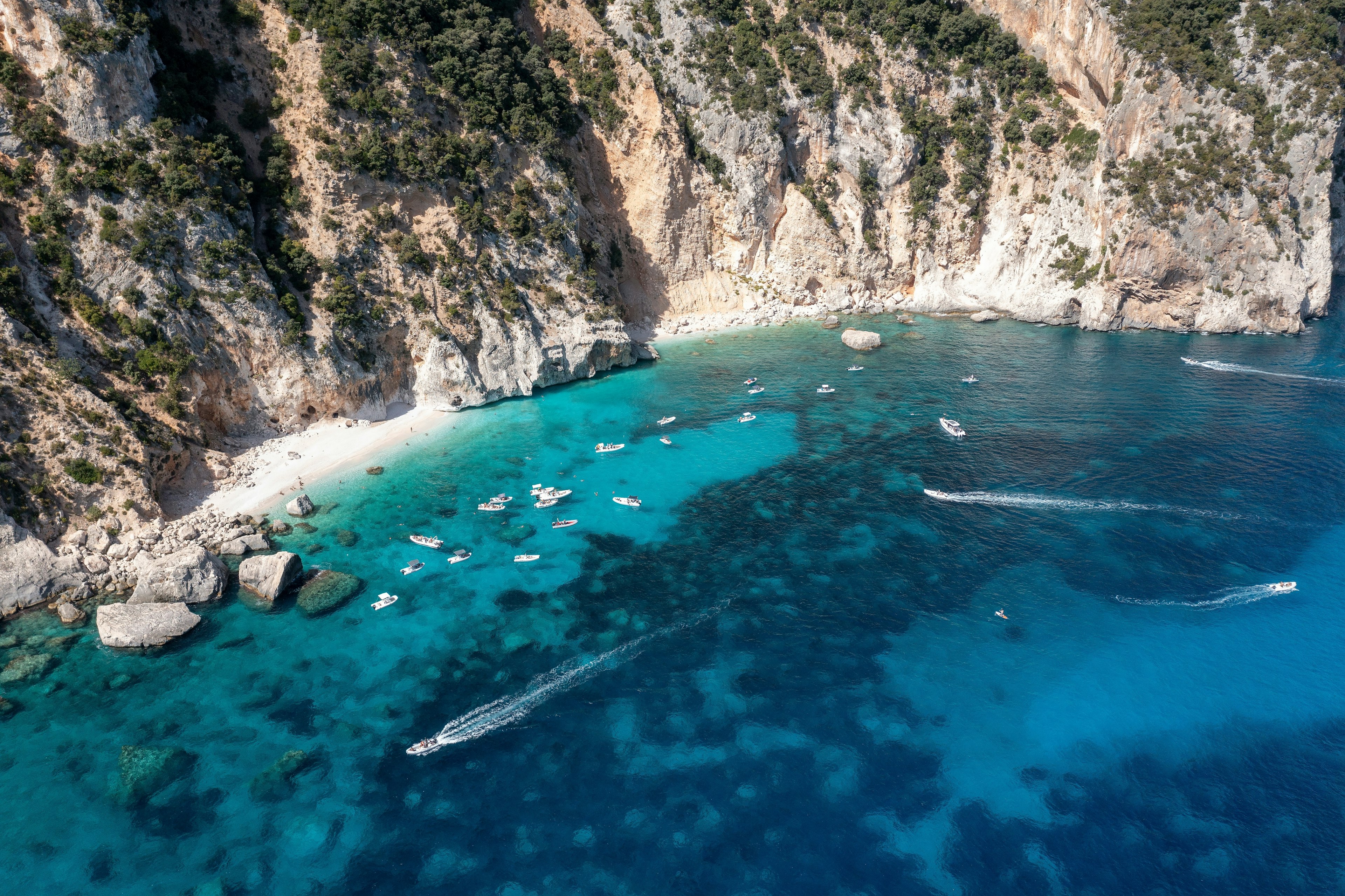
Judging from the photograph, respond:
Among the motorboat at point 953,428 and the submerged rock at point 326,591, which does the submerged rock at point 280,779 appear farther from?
the motorboat at point 953,428

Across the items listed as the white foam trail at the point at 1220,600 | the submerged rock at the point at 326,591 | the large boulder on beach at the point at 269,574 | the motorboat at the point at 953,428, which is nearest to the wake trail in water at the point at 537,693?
the submerged rock at the point at 326,591

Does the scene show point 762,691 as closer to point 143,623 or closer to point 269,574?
point 269,574

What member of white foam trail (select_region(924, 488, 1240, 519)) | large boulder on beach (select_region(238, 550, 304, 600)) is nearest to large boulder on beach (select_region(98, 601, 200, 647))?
large boulder on beach (select_region(238, 550, 304, 600))

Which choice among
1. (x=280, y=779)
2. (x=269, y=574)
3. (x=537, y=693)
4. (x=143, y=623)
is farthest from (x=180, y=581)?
(x=537, y=693)

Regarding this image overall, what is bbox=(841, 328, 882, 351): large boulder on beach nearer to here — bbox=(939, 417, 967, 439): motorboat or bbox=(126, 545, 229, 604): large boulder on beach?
bbox=(939, 417, 967, 439): motorboat

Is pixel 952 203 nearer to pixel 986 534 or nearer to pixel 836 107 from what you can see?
pixel 836 107
